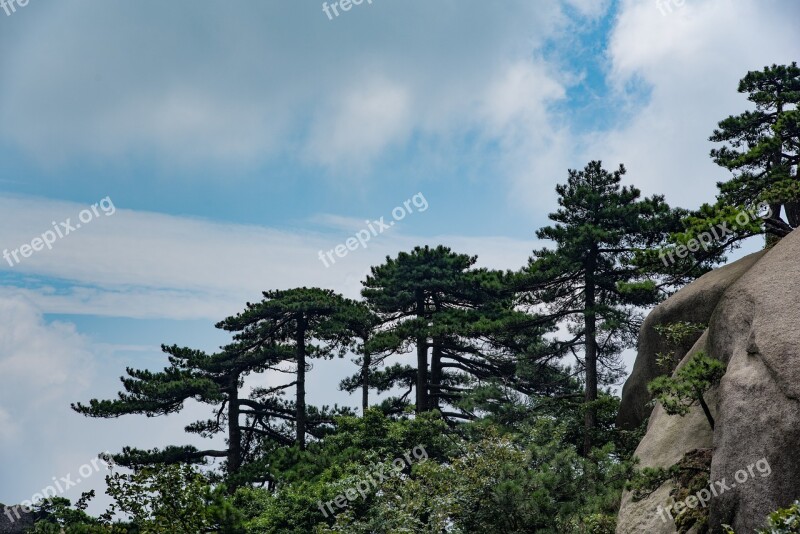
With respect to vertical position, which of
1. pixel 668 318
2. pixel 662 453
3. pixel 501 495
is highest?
pixel 668 318

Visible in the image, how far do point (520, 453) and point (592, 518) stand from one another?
376 centimetres

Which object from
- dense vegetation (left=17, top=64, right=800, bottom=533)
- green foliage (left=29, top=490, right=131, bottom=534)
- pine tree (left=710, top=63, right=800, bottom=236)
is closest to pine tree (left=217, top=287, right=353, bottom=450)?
dense vegetation (left=17, top=64, right=800, bottom=533)

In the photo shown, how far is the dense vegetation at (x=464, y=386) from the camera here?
16.1 m

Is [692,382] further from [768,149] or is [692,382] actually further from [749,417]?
[768,149]

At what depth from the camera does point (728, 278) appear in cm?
1622

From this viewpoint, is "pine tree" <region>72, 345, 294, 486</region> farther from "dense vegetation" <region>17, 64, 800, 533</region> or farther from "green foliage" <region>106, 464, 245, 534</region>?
"green foliage" <region>106, 464, 245, 534</region>

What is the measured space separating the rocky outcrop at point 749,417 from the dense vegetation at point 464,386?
0.67m

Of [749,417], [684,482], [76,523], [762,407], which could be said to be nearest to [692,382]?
[749,417]

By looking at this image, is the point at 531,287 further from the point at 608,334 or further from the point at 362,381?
the point at 362,381

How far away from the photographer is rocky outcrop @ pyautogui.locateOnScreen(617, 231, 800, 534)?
10.3 meters

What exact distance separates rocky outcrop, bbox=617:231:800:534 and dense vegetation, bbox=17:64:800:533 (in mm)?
675

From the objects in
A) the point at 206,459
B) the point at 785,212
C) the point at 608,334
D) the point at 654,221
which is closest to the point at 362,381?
the point at 206,459

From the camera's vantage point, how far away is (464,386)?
32.9 m

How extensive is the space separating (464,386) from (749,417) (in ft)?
73.6
